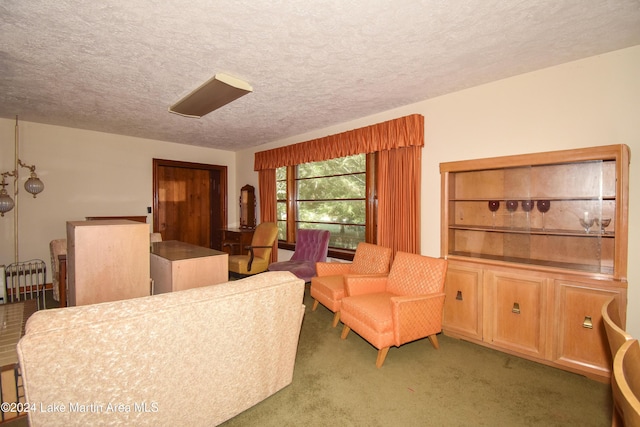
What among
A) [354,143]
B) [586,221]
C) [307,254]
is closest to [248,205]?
[307,254]

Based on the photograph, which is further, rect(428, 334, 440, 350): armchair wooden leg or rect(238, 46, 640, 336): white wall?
rect(428, 334, 440, 350): armchair wooden leg

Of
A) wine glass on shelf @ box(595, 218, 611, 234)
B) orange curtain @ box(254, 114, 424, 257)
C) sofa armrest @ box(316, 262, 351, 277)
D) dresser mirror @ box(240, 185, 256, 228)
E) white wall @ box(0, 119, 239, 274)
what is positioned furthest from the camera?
dresser mirror @ box(240, 185, 256, 228)

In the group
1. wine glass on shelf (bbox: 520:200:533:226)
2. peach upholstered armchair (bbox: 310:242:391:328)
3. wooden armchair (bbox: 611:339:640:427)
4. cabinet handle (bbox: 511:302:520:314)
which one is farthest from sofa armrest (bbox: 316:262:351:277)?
wooden armchair (bbox: 611:339:640:427)

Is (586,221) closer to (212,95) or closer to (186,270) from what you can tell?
(186,270)

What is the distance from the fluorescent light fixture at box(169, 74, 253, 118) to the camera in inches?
101

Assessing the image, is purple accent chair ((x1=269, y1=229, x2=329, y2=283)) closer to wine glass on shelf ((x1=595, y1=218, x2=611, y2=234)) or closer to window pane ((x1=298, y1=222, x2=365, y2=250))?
window pane ((x1=298, y1=222, x2=365, y2=250))

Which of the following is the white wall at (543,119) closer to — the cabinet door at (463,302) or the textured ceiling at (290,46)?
the textured ceiling at (290,46)

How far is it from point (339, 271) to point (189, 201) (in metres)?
3.99

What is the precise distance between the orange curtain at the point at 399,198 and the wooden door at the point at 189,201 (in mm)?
3847

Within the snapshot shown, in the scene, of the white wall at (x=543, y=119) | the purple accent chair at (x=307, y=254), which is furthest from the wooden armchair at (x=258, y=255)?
the white wall at (x=543, y=119)

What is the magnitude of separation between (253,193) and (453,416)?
4.80 meters

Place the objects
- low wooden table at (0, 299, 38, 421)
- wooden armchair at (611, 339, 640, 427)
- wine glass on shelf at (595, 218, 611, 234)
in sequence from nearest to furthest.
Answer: wooden armchair at (611, 339, 640, 427)
low wooden table at (0, 299, 38, 421)
wine glass on shelf at (595, 218, 611, 234)

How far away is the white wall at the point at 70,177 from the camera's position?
3.94 m

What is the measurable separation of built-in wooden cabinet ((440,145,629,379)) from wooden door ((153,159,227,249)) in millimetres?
4764
